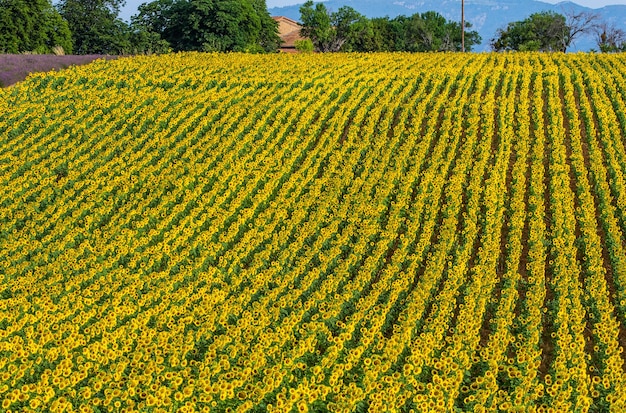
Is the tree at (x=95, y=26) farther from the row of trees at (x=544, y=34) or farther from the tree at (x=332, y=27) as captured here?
the row of trees at (x=544, y=34)

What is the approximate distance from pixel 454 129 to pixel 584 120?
3.73 meters

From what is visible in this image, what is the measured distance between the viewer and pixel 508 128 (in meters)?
15.5

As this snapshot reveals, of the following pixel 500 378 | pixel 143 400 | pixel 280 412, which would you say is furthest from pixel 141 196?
pixel 500 378

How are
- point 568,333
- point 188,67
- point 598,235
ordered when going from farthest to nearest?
point 188,67 < point 598,235 < point 568,333

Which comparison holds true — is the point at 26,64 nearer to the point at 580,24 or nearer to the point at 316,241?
the point at 316,241

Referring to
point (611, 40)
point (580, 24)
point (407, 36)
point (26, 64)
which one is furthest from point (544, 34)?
point (26, 64)

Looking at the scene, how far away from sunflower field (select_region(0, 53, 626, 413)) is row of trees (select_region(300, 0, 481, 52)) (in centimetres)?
4017

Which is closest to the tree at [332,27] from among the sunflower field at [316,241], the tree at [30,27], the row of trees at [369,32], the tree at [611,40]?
the row of trees at [369,32]

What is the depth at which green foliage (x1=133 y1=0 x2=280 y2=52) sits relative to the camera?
4781cm

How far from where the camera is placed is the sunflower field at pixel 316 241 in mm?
7035

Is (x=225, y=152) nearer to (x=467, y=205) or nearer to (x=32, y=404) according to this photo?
(x=467, y=205)

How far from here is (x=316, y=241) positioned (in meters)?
10.9

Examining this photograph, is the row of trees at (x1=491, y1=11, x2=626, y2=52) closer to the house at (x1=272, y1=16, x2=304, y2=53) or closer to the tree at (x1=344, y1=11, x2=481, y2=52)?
the tree at (x1=344, y1=11, x2=481, y2=52)

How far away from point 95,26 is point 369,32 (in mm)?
26524
